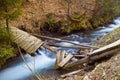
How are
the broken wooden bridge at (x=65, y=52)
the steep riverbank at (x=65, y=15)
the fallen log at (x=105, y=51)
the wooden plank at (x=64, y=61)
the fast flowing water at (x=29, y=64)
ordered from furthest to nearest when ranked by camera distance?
the steep riverbank at (x=65, y=15) → the fast flowing water at (x=29, y=64) → the wooden plank at (x=64, y=61) → the broken wooden bridge at (x=65, y=52) → the fallen log at (x=105, y=51)

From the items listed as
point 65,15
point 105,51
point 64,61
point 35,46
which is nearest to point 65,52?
point 64,61

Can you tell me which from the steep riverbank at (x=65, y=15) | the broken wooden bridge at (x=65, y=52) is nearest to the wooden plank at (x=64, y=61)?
the broken wooden bridge at (x=65, y=52)

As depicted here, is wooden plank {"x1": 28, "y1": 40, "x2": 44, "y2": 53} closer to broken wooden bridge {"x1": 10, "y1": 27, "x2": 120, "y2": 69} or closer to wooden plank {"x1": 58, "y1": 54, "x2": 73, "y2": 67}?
broken wooden bridge {"x1": 10, "y1": 27, "x2": 120, "y2": 69}

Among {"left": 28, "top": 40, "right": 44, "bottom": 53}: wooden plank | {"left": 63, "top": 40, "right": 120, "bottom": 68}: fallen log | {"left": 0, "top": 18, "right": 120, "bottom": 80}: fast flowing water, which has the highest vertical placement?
{"left": 63, "top": 40, "right": 120, "bottom": 68}: fallen log

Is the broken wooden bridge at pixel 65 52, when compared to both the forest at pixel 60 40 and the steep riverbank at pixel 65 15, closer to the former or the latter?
the forest at pixel 60 40

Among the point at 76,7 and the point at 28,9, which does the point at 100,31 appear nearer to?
the point at 76,7

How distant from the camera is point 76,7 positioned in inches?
844

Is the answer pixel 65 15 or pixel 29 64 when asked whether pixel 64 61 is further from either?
pixel 65 15

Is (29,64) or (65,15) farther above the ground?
(65,15)

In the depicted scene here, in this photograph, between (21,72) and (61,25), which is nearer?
(21,72)

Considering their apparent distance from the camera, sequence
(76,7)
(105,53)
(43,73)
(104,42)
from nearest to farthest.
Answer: (105,53) → (43,73) → (104,42) → (76,7)

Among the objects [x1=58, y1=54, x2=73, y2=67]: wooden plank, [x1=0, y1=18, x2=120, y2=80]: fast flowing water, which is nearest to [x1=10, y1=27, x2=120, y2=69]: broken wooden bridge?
[x1=58, y1=54, x2=73, y2=67]: wooden plank

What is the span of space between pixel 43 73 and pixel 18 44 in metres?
2.79

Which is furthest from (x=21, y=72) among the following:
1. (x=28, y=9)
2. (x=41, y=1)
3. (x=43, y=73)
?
(x=41, y=1)
